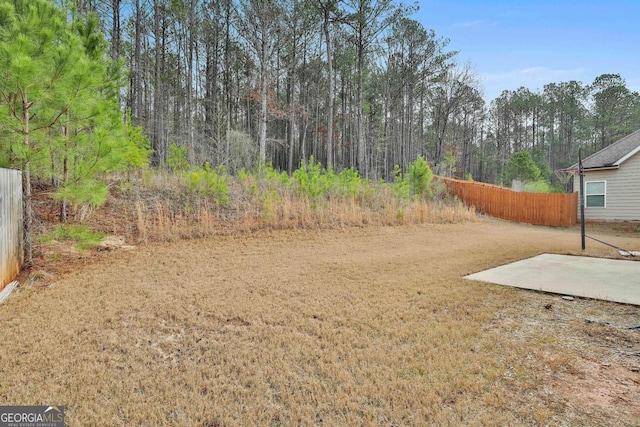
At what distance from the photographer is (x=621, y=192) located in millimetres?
10930

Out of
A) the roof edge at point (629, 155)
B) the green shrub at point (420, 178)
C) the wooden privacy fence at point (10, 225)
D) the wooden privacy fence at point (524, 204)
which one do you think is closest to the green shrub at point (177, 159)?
the wooden privacy fence at point (10, 225)

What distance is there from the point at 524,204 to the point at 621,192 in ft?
9.57

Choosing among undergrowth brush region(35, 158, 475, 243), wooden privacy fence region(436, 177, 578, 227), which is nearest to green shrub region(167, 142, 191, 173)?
undergrowth brush region(35, 158, 475, 243)

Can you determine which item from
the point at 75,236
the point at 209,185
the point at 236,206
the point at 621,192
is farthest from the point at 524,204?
the point at 75,236

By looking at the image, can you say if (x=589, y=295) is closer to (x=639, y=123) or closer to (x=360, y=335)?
(x=360, y=335)

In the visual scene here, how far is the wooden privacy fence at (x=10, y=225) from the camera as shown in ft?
9.95

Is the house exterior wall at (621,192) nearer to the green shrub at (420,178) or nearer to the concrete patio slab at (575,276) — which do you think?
the green shrub at (420,178)

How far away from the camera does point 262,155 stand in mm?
9992

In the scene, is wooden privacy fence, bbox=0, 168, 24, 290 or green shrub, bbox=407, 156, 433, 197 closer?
wooden privacy fence, bbox=0, 168, 24, 290

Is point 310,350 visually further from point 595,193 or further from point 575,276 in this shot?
point 595,193

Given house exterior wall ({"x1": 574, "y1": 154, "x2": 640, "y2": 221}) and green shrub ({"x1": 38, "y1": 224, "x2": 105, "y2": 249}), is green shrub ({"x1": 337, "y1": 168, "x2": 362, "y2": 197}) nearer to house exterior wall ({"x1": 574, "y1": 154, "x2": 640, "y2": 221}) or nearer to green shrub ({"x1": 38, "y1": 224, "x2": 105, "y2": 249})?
green shrub ({"x1": 38, "y1": 224, "x2": 105, "y2": 249})

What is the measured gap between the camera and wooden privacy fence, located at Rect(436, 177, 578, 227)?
1202 centimetres

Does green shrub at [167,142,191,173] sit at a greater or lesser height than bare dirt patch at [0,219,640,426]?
greater

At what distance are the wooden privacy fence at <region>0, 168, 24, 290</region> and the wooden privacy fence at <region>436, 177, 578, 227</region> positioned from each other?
14.2 m
